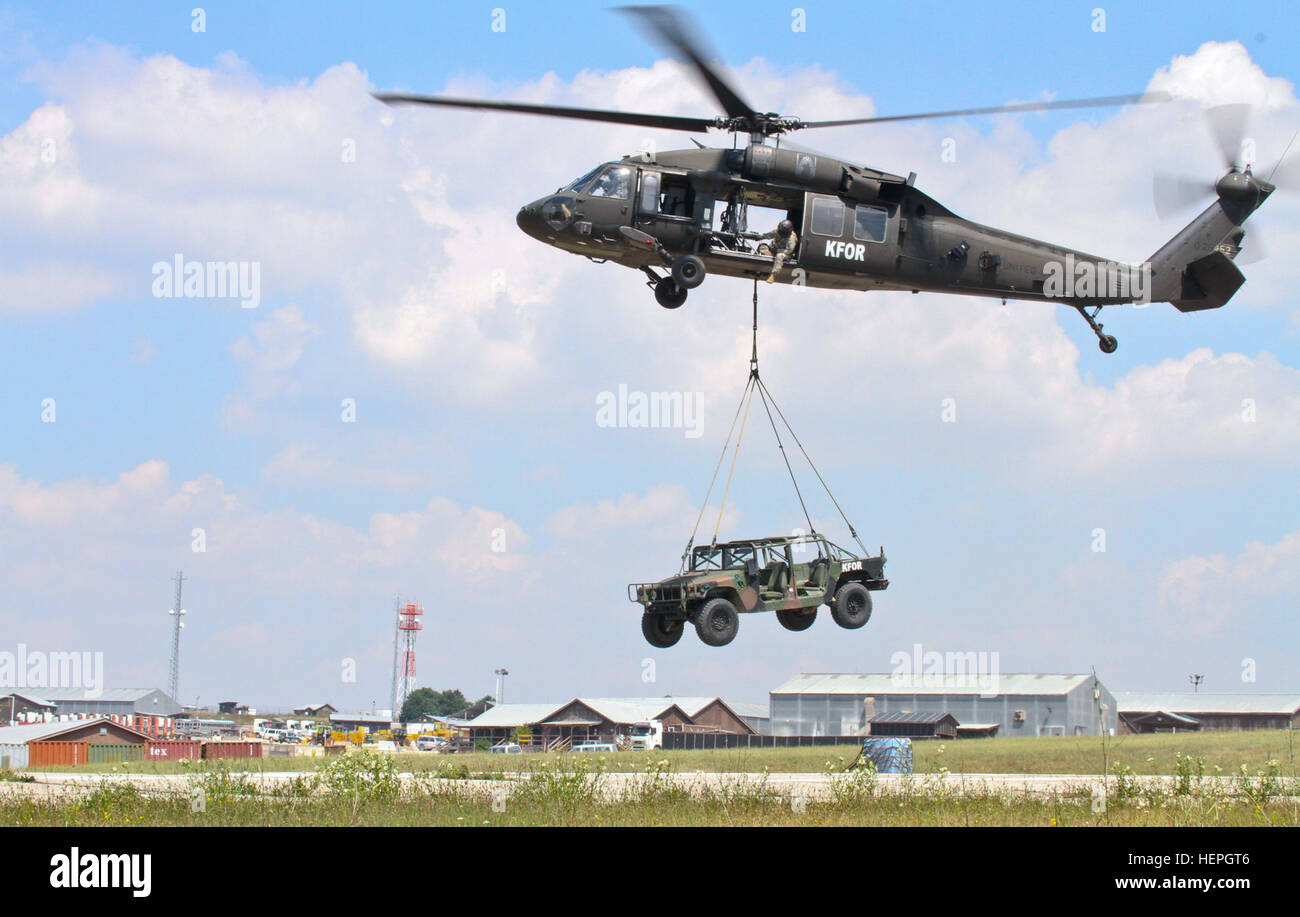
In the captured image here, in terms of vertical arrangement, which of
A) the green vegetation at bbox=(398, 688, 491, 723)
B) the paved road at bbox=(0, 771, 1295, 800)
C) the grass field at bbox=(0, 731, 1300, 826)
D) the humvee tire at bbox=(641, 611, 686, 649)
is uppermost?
the humvee tire at bbox=(641, 611, 686, 649)

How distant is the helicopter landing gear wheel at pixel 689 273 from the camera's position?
1998 cm

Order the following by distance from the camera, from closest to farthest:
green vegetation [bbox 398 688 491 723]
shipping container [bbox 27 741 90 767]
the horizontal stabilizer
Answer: the horizontal stabilizer, shipping container [bbox 27 741 90 767], green vegetation [bbox 398 688 491 723]

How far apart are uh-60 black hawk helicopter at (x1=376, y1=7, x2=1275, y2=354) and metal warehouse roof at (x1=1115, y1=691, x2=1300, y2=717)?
80.4 m

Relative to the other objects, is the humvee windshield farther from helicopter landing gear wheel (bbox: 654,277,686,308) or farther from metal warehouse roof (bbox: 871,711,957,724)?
metal warehouse roof (bbox: 871,711,957,724)

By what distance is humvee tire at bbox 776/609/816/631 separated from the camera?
70.1 feet

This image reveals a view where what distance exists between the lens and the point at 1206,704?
9675cm

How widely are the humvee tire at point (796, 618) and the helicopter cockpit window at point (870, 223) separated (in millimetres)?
6216

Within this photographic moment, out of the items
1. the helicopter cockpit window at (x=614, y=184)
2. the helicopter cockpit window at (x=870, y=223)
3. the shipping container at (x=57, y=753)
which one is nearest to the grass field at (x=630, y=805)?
the helicopter cockpit window at (x=870, y=223)

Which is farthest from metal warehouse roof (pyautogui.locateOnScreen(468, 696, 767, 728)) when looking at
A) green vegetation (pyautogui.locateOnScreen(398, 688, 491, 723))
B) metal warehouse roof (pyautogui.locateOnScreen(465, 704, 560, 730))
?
green vegetation (pyautogui.locateOnScreen(398, 688, 491, 723))

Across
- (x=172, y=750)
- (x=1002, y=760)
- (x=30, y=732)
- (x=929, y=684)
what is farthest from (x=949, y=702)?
(x=30, y=732)

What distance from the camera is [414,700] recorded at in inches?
6836
